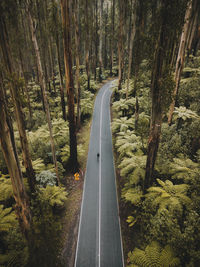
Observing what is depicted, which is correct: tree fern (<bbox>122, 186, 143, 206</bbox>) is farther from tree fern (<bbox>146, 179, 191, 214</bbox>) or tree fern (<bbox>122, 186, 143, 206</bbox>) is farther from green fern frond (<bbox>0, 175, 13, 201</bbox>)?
green fern frond (<bbox>0, 175, 13, 201</bbox>)

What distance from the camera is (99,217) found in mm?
9453

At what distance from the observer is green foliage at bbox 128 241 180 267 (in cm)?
542

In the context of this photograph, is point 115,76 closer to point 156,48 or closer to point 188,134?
point 188,134

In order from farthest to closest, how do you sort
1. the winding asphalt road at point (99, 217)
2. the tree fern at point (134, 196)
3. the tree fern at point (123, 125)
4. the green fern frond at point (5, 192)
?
the tree fern at point (123, 125) < the tree fern at point (134, 196) < the winding asphalt road at point (99, 217) < the green fern frond at point (5, 192)

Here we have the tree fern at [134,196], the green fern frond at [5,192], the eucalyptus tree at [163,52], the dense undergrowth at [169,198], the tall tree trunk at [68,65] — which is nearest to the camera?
the eucalyptus tree at [163,52]

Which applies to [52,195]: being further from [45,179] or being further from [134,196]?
[134,196]

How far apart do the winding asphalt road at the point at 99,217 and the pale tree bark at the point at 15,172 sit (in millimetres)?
3833

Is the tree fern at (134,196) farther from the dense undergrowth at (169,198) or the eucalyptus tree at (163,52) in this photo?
the eucalyptus tree at (163,52)

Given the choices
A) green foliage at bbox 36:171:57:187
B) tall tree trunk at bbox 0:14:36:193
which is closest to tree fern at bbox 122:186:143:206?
green foliage at bbox 36:171:57:187

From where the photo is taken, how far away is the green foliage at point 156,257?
5418 millimetres

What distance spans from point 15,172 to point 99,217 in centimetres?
655

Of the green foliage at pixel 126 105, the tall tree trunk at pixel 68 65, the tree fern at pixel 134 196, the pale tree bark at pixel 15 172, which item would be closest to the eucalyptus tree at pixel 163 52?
the tree fern at pixel 134 196

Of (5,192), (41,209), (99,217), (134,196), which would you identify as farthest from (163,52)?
(99,217)

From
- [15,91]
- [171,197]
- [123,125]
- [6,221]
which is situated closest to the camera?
[15,91]
